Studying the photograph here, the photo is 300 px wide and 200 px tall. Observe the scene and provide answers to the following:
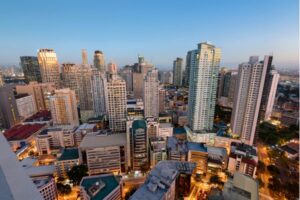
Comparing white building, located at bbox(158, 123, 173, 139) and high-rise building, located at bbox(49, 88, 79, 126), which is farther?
high-rise building, located at bbox(49, 88, 79, 126)

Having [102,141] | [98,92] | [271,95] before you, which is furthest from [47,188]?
[271,95]

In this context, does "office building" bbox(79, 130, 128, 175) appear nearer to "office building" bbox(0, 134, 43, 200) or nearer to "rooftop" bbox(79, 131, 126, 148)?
"rooftop" bbox(79, 131, 126, 148)

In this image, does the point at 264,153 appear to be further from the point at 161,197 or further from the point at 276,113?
the point at 161,197

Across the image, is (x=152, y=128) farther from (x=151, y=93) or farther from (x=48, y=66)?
(x=48, y=66)

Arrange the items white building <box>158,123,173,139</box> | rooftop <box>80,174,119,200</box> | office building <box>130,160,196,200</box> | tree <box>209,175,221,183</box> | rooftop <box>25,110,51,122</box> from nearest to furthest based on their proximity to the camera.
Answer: office building <box>130,160,196,200</box> → rooftop <box>80,174,119,200</box> → tree <box>209,175,221,183</box> → white building <box>158,123,173,139</box> → rooftop <box>25,110,51,122</box>

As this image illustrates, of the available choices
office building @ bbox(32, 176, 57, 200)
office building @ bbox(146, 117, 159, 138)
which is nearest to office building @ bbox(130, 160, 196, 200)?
office building @ bbox(146, 117, 159, 138)

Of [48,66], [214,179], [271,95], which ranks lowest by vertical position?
[214,179]

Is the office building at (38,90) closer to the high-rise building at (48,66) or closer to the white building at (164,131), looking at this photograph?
the high-rise building at (48,66)

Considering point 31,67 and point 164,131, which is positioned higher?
point 31,67
